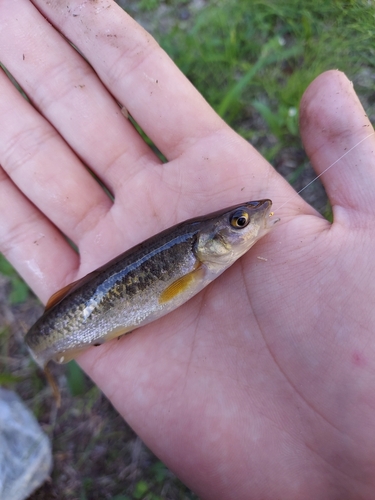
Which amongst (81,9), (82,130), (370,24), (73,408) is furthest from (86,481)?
(370,24)

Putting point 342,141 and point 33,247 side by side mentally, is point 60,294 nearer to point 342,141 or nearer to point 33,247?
point 33,247

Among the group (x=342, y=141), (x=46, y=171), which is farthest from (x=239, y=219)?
(x=46, y=171)

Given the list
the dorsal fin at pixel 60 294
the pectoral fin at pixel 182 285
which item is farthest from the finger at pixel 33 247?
the pectoral fin at pixel 182 285

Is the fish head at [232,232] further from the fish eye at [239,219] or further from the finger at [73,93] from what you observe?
the finger at [73,93]

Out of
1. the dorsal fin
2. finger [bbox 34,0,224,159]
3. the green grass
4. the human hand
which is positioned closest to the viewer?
the human hand

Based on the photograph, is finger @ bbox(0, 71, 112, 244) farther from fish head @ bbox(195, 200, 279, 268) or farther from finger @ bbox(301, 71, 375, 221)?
finger @ bbox(301, 71, 375, 221)

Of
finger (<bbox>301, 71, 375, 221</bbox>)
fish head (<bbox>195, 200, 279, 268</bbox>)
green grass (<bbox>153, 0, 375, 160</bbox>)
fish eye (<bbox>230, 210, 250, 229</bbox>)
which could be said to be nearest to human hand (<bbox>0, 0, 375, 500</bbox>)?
finger (<bbox>301, 71, 375, 221</bbox>)
